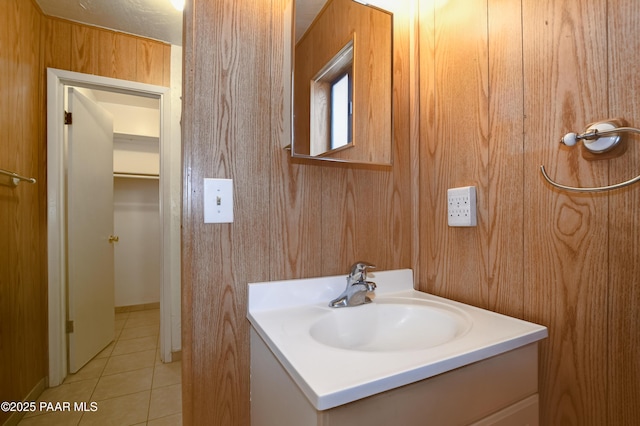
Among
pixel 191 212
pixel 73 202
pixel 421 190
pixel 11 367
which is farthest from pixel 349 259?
pixel 73 202

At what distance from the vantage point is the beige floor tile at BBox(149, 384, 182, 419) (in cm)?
146

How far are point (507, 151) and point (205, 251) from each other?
87cm

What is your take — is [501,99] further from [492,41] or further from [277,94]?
[277,94]

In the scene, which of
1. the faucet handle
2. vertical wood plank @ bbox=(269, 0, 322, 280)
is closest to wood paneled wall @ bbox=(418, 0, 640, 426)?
Result: the faucet handle

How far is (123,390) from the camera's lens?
1.63m

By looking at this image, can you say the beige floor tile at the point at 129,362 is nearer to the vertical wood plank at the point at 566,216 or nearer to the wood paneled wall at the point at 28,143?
the wood paneled wall at the point at 28,143

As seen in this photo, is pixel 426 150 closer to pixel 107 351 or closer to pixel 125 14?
pixel 125 14

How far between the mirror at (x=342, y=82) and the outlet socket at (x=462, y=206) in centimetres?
24

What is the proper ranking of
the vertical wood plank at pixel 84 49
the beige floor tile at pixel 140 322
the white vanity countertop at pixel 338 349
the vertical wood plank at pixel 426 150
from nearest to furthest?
the white vanity countertop at pixel 338 349
the vertical wood plank at pixel 426 150
the vertical wood plank at pixel 84 49
the beige floor tile at pixel 140 322

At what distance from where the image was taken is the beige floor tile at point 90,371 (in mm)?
1742

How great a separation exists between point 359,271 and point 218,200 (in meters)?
0.46

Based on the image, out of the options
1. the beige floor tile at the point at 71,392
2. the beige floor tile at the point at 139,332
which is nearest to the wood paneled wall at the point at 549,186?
the beige floor tile at the point at 71,392

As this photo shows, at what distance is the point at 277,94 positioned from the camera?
2.78ft

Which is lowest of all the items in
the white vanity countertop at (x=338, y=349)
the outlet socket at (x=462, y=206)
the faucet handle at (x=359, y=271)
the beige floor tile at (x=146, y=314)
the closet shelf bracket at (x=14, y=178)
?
the beige floor tile at (x=146, y=314)
